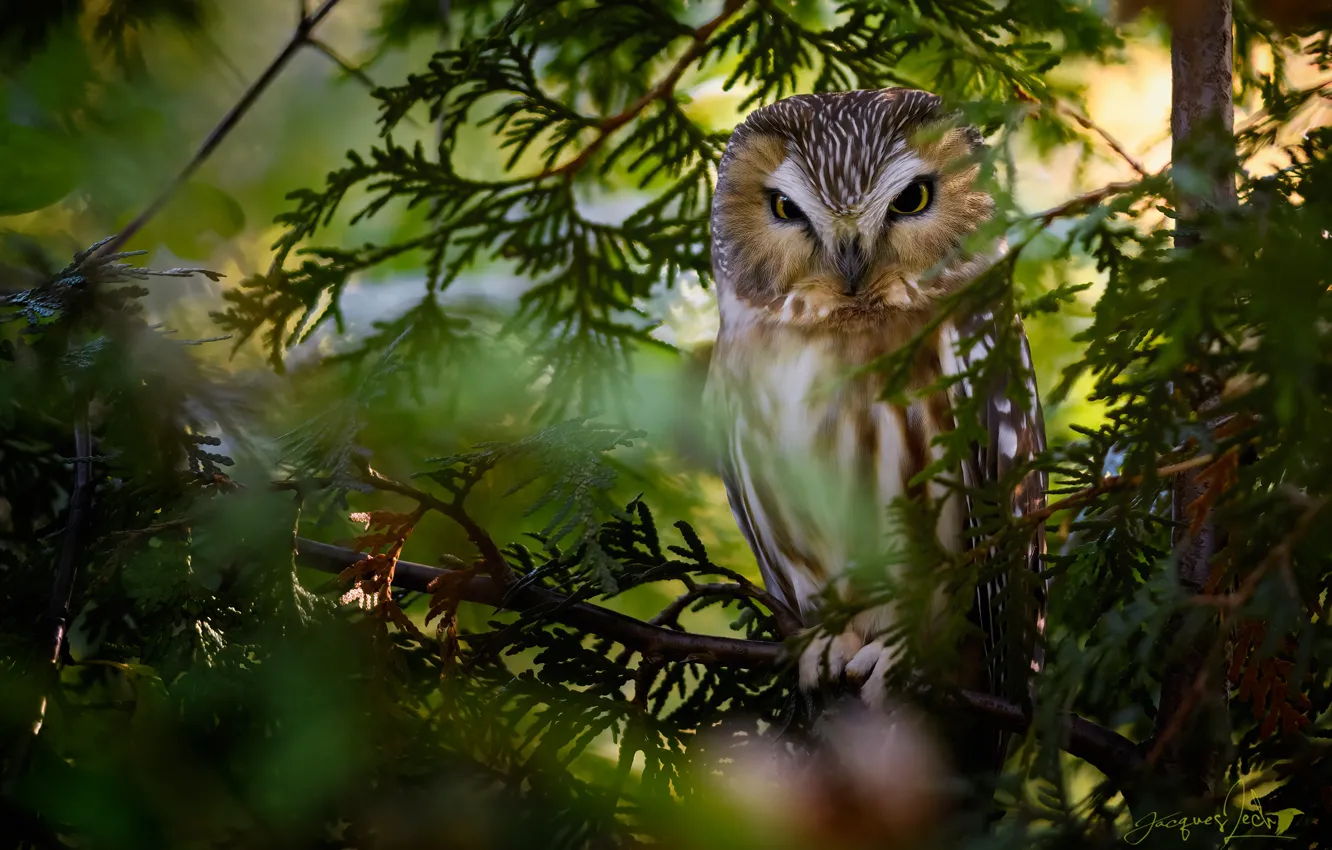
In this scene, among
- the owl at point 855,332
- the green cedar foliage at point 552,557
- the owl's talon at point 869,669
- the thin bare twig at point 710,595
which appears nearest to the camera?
the green cedar foliage at point 552,557

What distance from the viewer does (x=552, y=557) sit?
1.49 meters

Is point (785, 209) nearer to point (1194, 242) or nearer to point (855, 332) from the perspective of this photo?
point (855, 332)

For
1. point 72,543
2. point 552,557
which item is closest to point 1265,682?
point 552,557

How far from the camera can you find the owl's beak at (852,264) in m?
1.79

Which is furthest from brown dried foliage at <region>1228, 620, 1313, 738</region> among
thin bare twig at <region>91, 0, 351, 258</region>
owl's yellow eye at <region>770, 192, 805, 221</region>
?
thin bare twig at <region>91, 0, 351, 258</region>

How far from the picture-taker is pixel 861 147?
1.79 meters

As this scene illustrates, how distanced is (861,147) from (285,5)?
251 centimetres

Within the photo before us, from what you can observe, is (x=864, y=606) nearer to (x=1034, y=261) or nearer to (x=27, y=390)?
(x=27, y=390)

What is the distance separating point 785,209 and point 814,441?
0.47 m
